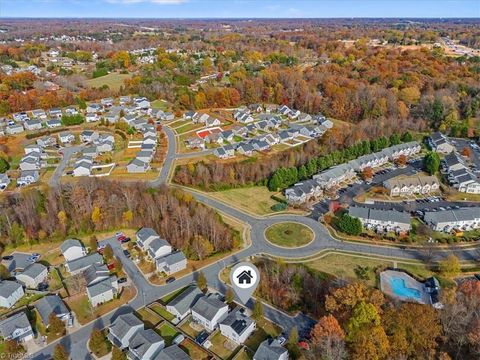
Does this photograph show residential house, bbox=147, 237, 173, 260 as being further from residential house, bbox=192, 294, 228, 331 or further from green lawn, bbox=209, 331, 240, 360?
green lawn, bbox=209, 331, 240, 360

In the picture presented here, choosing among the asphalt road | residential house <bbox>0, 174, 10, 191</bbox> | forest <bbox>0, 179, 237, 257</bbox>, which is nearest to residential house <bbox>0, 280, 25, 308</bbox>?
forest <bbox>0, 179, 237, 257</bbox>

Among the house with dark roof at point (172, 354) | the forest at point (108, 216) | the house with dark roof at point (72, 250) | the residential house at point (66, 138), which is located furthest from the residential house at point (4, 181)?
the house with dark roof at point (172, 354)

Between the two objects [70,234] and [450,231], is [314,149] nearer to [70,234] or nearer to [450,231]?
[450,231]

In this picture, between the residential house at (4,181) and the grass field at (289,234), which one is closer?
the grass field at (289,234)

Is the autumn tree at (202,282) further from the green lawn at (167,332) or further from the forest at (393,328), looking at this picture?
the forest at (393,328)

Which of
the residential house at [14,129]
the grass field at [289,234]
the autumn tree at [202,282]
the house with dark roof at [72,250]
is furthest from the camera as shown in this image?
the residential house at [14,129]

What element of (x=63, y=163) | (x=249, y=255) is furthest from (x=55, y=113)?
(x=249, y=255)

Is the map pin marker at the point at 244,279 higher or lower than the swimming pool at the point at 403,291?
higher
